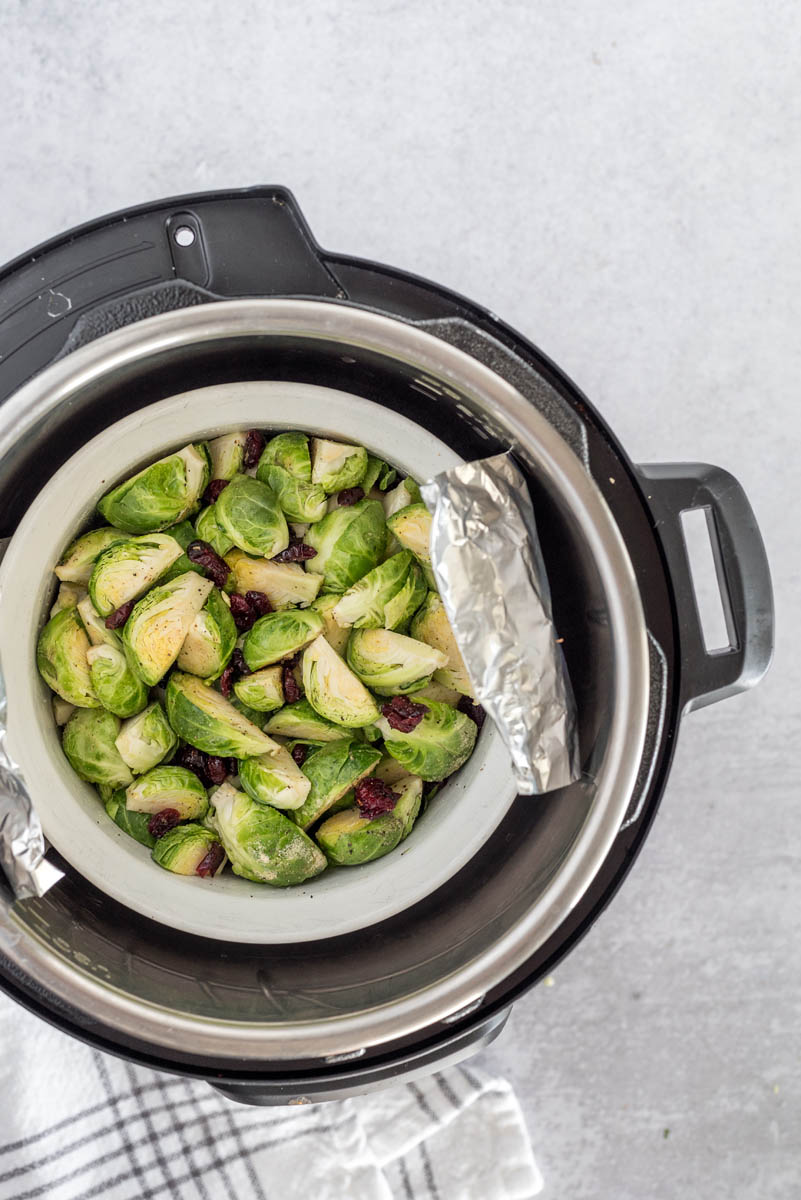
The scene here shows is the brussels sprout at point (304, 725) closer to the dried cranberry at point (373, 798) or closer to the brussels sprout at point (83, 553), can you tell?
the dried cranberry at point (373, 798)

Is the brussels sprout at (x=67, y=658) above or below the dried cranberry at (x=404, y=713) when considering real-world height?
above

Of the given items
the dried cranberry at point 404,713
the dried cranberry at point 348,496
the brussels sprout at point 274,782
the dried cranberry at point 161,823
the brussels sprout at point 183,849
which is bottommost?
the brussels sprout at point 183,849

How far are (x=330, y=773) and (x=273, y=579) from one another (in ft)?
0.88

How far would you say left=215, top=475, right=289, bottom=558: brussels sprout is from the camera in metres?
1.29

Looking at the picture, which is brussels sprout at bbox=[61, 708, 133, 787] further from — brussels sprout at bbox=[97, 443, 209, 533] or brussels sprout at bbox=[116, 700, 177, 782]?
brussels sprout at bbox=[97, 443, 209, 533]

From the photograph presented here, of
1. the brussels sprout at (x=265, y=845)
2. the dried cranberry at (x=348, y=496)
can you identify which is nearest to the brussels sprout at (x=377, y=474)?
the dried cranberry at (x=348, y=496)

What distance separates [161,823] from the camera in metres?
1.31

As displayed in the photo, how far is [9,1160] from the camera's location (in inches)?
61.9

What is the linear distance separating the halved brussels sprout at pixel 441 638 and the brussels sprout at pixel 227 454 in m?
0.31

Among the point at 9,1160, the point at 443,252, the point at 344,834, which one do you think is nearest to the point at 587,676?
the point at 344,834

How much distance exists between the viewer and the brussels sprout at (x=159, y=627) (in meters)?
1.27

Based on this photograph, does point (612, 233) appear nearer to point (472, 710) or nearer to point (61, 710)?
point (472, 710)

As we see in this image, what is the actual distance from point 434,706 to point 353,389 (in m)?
0.42

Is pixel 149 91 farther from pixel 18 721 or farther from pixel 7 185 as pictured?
pixel 18 721
